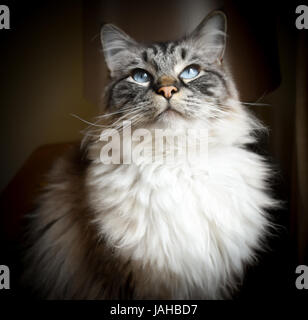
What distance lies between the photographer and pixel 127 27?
0.99 meters

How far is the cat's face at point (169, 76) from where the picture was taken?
0.82m

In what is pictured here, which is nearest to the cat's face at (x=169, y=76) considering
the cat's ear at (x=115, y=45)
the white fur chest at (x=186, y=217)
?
the cat's ear at (x=115, y=45)

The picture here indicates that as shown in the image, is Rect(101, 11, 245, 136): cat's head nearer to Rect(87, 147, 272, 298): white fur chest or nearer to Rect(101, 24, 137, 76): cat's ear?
Rect(101, 24, 137, 76): cat's ear

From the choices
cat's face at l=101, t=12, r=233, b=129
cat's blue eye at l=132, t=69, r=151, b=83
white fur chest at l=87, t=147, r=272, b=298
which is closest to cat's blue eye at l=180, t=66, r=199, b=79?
cat's face at l=101, t=12, r=233, b=129

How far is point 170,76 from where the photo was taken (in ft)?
2.83

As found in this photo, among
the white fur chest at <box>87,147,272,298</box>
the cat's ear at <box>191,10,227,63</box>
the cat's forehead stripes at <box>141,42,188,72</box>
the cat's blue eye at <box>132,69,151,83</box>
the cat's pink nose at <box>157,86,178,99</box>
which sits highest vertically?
the cat's ear at <box>191,10,227,63</box>

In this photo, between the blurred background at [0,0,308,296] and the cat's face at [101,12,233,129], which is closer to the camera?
the cat's face at [101,12,233,129]

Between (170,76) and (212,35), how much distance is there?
0.22 meters

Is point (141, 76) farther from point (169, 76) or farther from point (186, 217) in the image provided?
point (186, 217)

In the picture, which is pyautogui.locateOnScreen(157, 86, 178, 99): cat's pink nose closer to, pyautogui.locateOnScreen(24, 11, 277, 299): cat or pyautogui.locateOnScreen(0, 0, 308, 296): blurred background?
pyautogui.locateOnScreen(24, 11, 277, 299): cat

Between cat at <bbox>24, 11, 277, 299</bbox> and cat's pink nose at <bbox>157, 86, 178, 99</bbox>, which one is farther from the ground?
cat's pink nose at <bbox>157, 86, 178, 99</bbox>

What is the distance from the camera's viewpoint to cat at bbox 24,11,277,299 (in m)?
0.83
